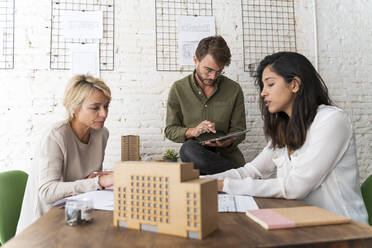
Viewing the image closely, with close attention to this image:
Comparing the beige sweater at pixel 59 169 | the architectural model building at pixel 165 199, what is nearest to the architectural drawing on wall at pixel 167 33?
the beige sweater at pixel 59 169

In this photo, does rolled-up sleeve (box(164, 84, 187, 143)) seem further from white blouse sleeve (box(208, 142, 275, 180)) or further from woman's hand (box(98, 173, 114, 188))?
woman's hand (box(98, 173, 114, 188))

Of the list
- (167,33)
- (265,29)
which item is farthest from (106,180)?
(265,29)

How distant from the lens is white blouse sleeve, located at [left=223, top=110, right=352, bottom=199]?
1126 mm

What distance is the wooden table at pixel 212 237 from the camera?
639mm

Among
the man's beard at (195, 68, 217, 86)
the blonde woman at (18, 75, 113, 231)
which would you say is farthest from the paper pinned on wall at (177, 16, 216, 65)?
the blonde woman at (18, 75, 113, 231)

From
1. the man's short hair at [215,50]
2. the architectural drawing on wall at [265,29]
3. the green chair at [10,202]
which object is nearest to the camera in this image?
the green chair at [10,202]

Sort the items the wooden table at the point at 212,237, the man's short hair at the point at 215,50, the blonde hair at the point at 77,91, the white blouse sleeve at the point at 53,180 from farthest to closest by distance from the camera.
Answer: the man's short hair at the point at 215,50
the blonde hair at the point at 77,91
the white blouse sleeve at the point at 53,180
the wooden table at the point at 212,237

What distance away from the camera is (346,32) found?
11.0ft

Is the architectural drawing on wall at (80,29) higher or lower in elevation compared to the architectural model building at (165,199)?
higher

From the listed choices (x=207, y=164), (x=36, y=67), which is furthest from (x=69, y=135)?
(x=36, y=67)

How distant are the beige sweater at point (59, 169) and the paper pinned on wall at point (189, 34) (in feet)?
5.12

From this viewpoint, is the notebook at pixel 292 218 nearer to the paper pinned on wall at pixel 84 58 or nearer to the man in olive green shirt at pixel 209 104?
the man in olive green shirt at pixel 209 104

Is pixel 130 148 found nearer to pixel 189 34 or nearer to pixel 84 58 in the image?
pixel 84 58

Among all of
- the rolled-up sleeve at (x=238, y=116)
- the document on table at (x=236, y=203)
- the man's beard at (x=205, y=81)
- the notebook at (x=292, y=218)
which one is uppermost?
the man's beard at (x=205, y=81)
